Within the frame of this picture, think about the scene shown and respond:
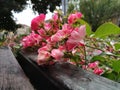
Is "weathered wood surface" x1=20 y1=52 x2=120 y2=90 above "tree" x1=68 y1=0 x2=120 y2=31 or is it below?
below

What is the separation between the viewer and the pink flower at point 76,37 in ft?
3.27

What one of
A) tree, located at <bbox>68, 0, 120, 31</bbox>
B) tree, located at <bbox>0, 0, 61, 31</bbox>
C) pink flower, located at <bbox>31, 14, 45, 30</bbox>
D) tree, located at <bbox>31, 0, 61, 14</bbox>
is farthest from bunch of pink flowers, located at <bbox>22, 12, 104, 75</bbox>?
tree, located at <bbox>31, 0, 61, 14</bbox>

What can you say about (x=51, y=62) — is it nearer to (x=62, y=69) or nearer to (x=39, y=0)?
(x=62, y=69)

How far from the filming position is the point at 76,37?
1.02m

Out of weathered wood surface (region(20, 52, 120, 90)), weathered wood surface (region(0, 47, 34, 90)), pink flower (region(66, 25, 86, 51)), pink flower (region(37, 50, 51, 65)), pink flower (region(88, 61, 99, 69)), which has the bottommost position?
weathered wood surface (region(0, 47, 34, 90))

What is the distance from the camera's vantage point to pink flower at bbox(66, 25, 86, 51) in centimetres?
100

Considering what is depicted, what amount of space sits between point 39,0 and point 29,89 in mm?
24121

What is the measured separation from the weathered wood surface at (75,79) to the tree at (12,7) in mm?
18466

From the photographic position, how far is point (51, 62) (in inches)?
43.8

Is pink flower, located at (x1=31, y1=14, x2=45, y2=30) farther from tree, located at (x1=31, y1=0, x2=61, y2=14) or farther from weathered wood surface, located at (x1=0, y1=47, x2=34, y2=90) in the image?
tree, located at (x1=31, y1=0, x2=61, y2=14)

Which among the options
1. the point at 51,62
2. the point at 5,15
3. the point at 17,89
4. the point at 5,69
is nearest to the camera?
the point at 17,89

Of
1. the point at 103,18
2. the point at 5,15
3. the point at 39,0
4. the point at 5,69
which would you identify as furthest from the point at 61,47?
the point at 39,0

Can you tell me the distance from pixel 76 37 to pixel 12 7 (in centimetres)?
1920

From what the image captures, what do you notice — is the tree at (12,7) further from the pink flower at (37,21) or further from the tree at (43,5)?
the pink flower at (37,21)
